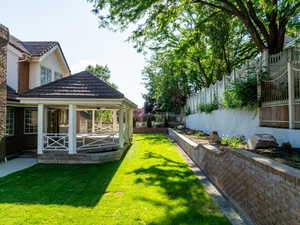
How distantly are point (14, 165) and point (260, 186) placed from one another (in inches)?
374

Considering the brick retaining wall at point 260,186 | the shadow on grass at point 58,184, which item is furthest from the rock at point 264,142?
the shadow on grass at point 58,184

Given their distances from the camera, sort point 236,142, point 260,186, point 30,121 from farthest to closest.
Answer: point 30,121
point 236,142
point 260,186

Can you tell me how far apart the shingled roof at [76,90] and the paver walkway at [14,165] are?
3.08 meters

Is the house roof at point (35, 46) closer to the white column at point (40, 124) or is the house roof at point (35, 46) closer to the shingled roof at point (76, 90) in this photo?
the shingled roof at point (76, 90)

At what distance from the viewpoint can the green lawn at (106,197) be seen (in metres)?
3.80

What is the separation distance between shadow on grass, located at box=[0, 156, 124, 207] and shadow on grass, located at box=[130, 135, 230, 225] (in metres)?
1.25

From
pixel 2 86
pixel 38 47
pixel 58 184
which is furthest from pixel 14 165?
pixel 38 47

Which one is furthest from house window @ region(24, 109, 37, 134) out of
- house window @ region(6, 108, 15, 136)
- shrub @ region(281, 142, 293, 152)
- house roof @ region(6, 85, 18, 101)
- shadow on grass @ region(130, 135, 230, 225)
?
shrub @ region(281, 142, 293, 152)

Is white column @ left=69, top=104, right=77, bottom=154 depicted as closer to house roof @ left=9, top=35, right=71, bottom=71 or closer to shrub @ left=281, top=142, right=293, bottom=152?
house roof @ left=9, top=35, right=71, bottom=71

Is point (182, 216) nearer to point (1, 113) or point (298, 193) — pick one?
point (298, 193)

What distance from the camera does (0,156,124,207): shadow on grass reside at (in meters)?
4.71

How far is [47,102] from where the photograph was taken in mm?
8500

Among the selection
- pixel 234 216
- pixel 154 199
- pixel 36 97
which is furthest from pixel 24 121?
pixel 234 216

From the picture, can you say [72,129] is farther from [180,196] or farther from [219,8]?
[219,8]
